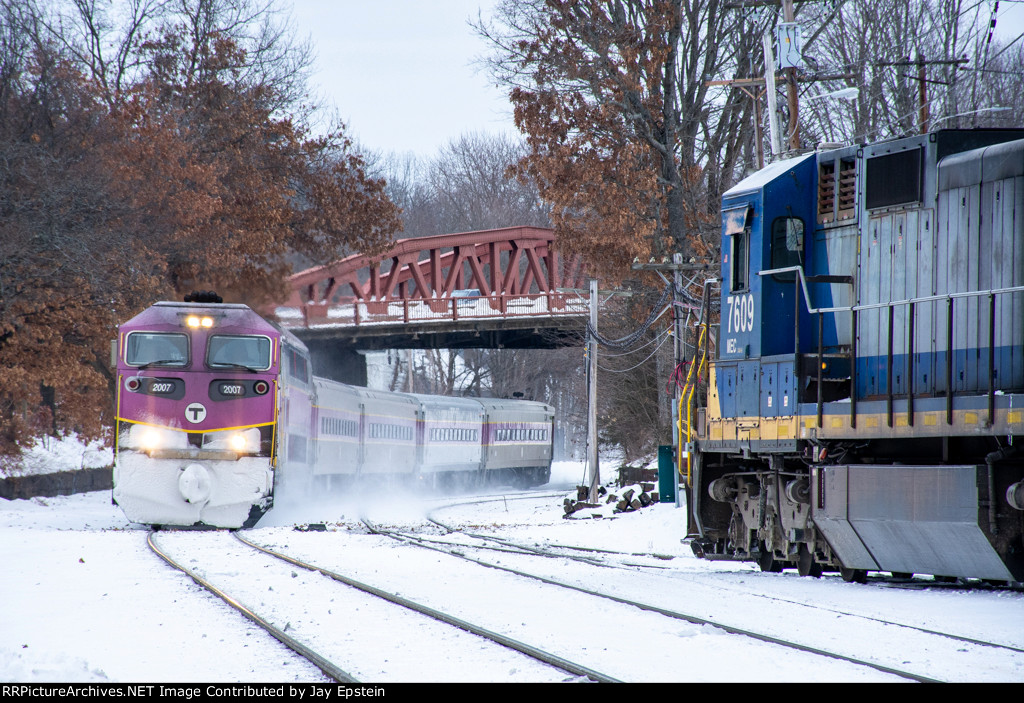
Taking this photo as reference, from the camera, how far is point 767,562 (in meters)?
11.5

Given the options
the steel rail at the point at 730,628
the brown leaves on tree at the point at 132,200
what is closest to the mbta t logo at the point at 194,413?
the steel rail at the point at 730,628

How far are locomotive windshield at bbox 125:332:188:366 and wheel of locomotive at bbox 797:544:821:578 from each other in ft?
33.1

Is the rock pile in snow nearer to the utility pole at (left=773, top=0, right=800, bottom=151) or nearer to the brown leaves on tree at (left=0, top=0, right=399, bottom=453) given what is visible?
the utility pole at (left=773, top=0, right=800, bottom=151)

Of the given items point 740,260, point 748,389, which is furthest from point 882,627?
point 740,260

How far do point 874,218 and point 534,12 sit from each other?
50.1 ft

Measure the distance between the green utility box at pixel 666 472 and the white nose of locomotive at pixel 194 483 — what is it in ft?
22.5

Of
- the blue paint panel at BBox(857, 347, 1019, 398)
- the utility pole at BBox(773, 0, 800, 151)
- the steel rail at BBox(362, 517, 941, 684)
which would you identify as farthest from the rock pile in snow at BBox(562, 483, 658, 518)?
the blue paint panel at BBox(857, 347, 1019, 398)

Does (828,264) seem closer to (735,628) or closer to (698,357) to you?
(698,357)

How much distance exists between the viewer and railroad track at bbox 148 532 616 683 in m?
5.88

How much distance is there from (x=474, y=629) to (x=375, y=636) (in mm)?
660

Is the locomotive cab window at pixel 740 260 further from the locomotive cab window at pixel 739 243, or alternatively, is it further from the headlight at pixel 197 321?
the headlight at pixel 197 321

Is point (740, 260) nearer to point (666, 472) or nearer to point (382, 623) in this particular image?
point (666, 472)

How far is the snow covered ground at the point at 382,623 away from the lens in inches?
235
